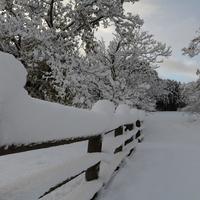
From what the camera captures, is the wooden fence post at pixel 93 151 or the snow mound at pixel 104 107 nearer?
the wooden fence post at pixel 93 151

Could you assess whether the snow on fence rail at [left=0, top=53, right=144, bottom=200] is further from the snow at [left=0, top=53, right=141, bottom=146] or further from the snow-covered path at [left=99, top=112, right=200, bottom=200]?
the snow-covered path at [left=99, top=112, right=200, bottom=200]

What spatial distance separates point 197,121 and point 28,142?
30.1 metres

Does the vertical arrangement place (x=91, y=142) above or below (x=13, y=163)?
above

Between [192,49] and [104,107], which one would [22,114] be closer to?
[104,107]

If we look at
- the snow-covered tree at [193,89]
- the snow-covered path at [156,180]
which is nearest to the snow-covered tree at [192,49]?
the snow-covered tree at [193,89]

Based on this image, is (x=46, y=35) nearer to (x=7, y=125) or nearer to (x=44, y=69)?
(x=44, y=69)

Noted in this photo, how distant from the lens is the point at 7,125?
197 centimetres

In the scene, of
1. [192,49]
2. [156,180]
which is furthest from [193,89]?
[156,180]

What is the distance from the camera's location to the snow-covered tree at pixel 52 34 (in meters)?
15.7

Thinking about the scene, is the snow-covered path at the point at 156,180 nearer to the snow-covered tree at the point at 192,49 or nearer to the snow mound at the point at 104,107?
the snow mound at the point at 104,107

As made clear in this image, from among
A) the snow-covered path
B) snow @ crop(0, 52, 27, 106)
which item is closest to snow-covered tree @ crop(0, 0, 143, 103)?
the snow-covered path

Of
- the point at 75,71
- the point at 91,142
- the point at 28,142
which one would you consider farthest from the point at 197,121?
the point at 28,142

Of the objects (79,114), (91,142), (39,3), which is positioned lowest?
(91,142)

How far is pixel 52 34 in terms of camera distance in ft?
54.1
